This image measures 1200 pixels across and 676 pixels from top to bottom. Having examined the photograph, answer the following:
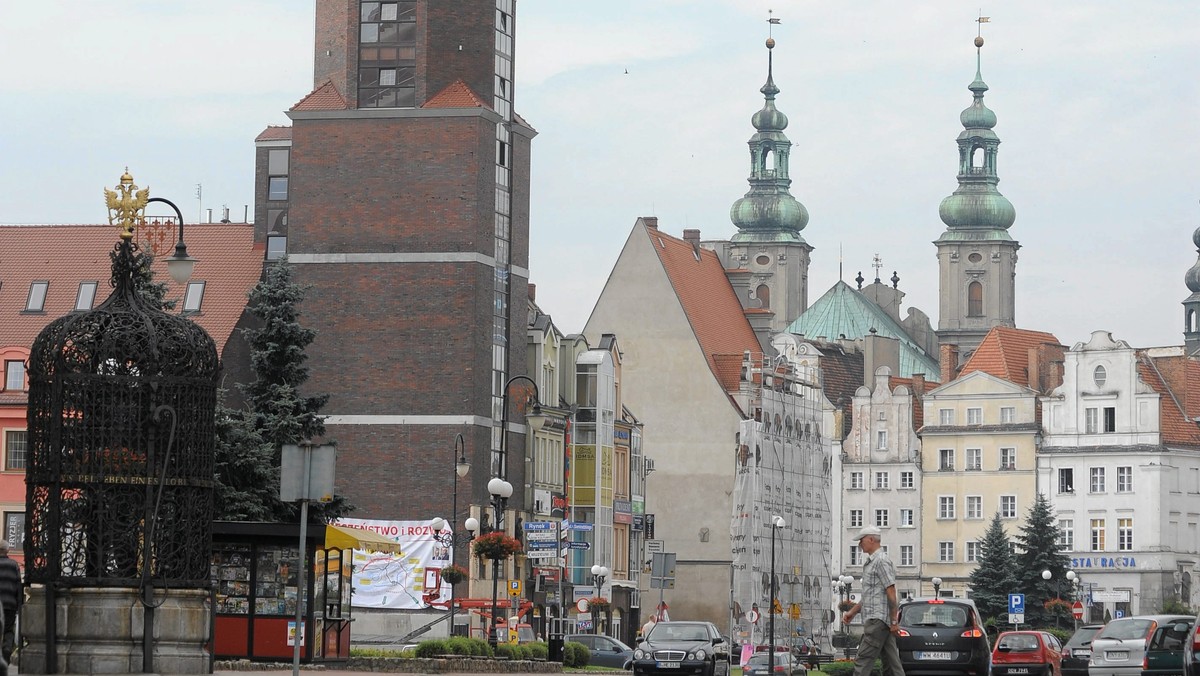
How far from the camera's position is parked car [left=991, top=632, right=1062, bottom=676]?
3878 cm

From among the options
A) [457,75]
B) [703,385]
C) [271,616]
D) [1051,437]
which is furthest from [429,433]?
[1051,437]

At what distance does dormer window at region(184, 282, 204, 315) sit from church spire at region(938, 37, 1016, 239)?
4538 inches

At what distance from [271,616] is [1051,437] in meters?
81.6

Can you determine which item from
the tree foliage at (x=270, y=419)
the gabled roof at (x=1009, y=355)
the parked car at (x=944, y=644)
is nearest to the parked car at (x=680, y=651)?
the parked car at (x=944, y=644)

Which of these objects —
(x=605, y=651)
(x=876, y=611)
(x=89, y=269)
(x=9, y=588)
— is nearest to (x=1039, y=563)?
(x=89, y=269)

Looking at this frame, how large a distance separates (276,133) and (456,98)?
423 inches

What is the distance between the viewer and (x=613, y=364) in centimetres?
8981

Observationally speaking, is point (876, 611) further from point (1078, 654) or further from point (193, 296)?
point (193, 296)

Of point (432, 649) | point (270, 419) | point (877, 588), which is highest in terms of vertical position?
point (270, 419)

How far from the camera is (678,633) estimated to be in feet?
132

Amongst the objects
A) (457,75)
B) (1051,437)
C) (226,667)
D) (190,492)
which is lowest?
(226,667)

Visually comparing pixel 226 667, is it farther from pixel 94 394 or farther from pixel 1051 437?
pixel 1051 437

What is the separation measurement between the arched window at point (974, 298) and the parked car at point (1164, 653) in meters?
150

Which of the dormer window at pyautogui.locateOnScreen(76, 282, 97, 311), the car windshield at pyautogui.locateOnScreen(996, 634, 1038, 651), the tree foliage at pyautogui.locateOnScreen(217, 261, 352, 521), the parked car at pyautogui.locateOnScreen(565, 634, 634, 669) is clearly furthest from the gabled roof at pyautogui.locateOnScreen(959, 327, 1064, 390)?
the car windshield at pyautogui.locateOnScreen(996, 634, 1038, 651)
